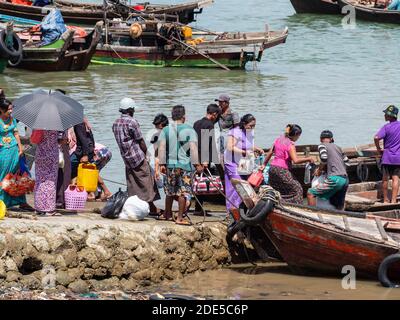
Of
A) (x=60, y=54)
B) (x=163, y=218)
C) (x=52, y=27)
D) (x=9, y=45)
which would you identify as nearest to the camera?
(x=163, y=218)

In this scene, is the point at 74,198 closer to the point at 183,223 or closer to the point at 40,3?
the point at 183,223

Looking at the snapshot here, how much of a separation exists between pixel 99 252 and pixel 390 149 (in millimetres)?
4594

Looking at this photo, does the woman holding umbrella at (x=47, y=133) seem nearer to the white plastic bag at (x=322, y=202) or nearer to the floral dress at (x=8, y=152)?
the floral dress at (x=8, y=152)

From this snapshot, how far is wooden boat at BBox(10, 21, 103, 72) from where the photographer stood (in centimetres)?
2641

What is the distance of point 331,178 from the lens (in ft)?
38.0

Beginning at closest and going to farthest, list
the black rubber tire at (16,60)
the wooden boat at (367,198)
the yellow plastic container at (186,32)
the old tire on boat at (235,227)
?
the old tire on boat at (235,227)
the wooden boat at (367,198)
the black rubber tire at (16,60)
the yellow plastic container at (186,32)

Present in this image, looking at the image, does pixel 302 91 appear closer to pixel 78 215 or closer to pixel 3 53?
pixel 3 53

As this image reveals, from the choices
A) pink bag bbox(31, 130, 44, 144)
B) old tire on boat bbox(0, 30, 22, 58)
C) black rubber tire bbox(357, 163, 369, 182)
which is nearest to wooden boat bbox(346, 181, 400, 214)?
black rubber tire bbox(357, 163, 369, 182)

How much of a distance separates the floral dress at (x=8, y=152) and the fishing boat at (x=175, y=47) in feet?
55.1

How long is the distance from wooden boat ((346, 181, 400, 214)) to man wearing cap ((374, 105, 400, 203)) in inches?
11.1

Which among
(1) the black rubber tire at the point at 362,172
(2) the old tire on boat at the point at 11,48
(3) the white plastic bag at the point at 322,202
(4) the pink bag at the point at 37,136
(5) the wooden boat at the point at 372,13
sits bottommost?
(1) the black rubber tire at the point at 362,172

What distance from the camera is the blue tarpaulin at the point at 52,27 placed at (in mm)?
25638

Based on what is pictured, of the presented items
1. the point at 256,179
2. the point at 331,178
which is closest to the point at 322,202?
the point at 331,178

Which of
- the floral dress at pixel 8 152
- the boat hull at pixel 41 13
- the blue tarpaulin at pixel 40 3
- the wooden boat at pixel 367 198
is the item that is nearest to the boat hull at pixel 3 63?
the boat hull at pixel 41 13
